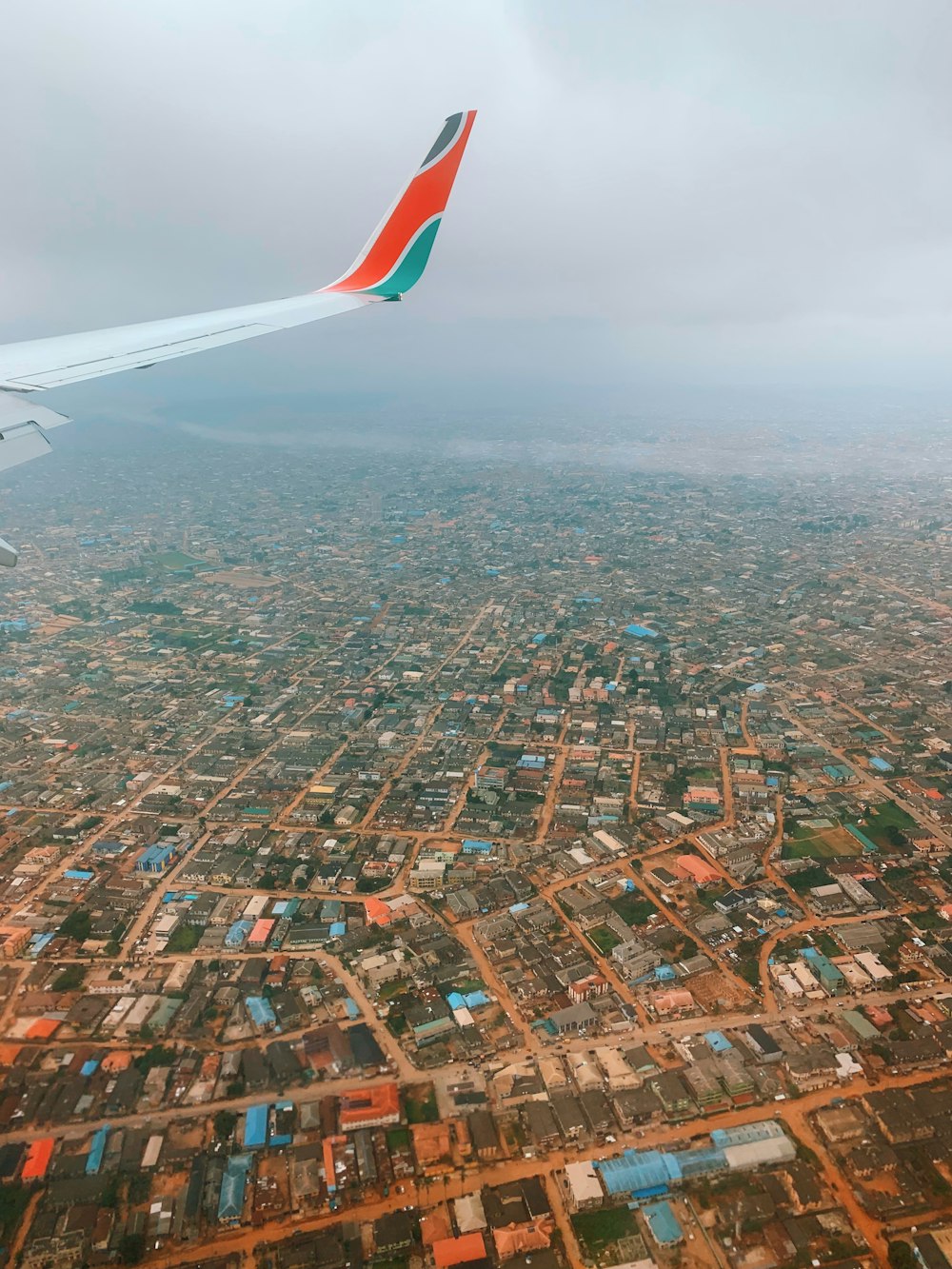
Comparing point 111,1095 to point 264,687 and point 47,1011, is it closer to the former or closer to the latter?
point 47,1011

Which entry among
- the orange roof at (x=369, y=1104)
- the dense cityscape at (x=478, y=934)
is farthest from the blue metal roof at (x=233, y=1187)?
the orange roof at (x=369, y=1104)

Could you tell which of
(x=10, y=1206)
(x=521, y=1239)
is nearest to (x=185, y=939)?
(x=10, y=1206)

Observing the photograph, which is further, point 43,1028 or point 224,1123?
point 43,1028

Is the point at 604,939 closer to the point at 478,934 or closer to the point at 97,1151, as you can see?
the point at 478,934

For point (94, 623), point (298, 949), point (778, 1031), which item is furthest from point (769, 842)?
point (94, 623)

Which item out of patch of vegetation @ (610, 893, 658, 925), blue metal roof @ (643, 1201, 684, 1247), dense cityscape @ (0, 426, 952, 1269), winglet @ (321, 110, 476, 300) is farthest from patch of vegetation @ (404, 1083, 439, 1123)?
winglet @ (321, 110, 476, 300)

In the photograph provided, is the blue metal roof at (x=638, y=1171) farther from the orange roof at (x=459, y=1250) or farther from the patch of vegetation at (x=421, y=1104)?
the patch of vegetation at (x=421, y=1104)
